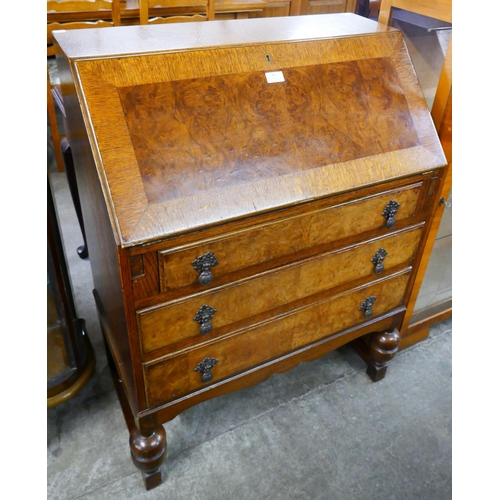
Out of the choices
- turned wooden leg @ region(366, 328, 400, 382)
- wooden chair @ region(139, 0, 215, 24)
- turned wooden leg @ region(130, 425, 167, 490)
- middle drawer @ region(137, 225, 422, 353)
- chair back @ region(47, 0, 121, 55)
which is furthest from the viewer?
wooden chair @ region(139, 0, 215, 24)

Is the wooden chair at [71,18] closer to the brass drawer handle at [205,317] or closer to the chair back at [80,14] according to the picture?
the chair back at [80,14]

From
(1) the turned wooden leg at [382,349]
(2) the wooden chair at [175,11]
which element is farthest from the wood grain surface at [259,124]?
(2) the wooden chair at [175,11]

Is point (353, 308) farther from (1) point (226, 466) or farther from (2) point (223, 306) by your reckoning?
(1) point (226, 466)

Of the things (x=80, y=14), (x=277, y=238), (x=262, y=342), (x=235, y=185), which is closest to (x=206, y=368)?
(x=262, y=342)

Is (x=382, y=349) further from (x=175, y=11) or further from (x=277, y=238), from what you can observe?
(x=175, y=11)

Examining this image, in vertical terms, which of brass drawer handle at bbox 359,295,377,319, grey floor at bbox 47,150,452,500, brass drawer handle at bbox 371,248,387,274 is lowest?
grey floor at bbox 47,150,452,500

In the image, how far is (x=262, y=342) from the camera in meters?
1.35

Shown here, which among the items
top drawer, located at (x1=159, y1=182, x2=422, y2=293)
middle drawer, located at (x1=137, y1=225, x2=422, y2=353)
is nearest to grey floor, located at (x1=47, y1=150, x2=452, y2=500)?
middle drawer, located at (x1=137, y1=225, x2=422, y2=353)

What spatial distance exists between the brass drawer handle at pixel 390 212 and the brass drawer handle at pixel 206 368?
Result: 0.60 metres

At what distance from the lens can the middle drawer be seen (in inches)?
43.7

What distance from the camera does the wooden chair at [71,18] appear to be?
2.63 metres

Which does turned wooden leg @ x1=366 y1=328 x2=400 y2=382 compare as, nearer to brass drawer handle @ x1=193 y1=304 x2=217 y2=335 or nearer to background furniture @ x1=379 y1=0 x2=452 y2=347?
background furniture @ x1=379 y1=0 x2=452 y2=347

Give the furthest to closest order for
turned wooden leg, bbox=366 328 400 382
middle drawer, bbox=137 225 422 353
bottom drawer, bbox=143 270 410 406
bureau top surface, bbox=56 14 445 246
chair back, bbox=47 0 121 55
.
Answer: chair back, bbox=47 0 121 55 < turned wooden leg, bbox=366 328 400 382 < bottom drawer, bbox=143 270 410 406 < middle drawer, bbox=137 225 422 353 < bureau top surface, bbox=56 14 445 246

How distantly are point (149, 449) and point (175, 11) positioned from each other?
8.89 feet
